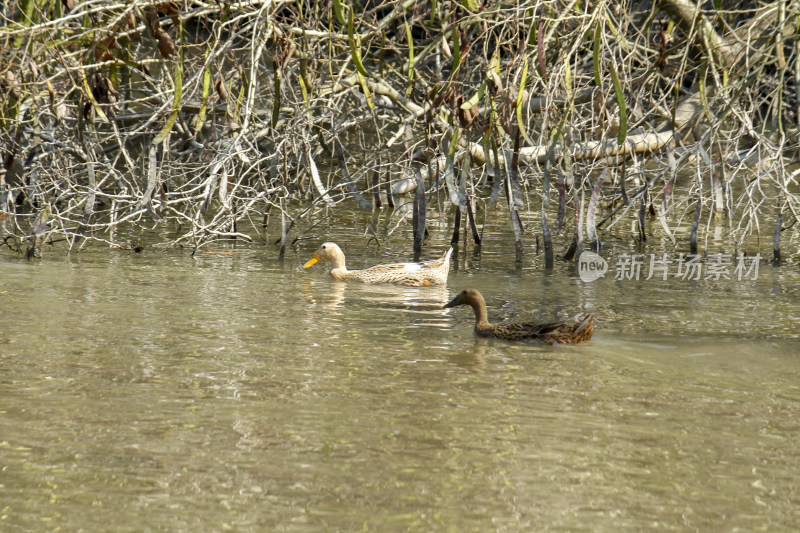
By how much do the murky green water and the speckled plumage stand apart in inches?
33.9

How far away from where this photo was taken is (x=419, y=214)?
1356 cm

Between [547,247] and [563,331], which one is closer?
[563,331]

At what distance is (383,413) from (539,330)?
248 centimetres

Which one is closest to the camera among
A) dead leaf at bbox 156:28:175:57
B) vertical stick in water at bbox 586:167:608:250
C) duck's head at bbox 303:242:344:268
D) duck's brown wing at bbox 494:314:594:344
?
duck's brown wing at bbox 494:314:594:344

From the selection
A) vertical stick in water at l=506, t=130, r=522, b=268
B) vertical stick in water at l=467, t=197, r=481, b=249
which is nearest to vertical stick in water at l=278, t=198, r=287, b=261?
vertical stick in water at l=467, t=197, r=481, b=249

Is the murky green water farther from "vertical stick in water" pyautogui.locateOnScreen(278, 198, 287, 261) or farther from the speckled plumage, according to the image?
"vertical stick in water" pyautogui.locateOnScreen(278, 198, 287, 261)


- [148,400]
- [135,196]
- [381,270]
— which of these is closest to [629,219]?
[381,270]

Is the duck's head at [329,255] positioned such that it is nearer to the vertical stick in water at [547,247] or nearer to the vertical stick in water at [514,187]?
the vertical stick in water at [514,187]

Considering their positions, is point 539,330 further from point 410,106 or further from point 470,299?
point 410,106

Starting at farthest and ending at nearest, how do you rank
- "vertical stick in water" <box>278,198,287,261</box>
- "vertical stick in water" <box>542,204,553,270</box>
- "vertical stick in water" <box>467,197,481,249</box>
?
"vertical stick in water" <box>467,197,481,249</box> → "vertical stick in water" <box>278,198,287,261</box> → "vertical stick in water" <box>542,204,553,270</box>

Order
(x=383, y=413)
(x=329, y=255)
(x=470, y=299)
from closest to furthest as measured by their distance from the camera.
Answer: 1. (x=383, y=413)
2. (x=470, y=299)
3. (x=329, y=255)

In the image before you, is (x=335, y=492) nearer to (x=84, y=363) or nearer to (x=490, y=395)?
(x=490, y=395)

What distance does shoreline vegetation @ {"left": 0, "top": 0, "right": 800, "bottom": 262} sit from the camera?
10242 millimetres

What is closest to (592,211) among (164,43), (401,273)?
(401,273)
